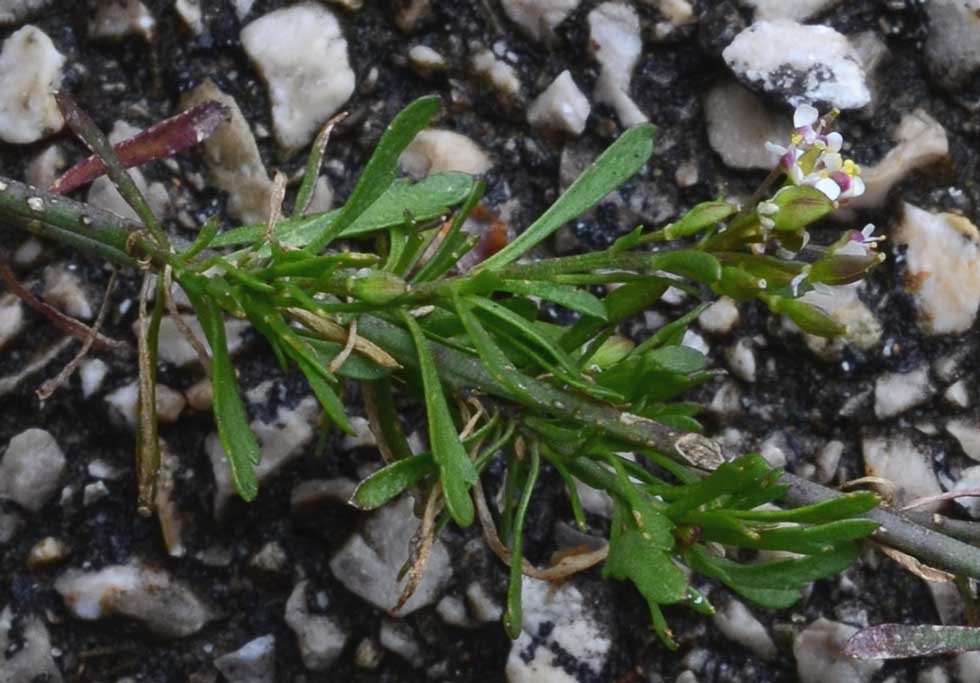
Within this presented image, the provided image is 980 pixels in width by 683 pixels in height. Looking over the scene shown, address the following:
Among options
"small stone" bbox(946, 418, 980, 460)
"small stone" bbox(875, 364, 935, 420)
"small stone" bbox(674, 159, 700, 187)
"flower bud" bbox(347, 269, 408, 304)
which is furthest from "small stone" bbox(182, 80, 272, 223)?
"small stone" bbox(946, 418, 980, 460)

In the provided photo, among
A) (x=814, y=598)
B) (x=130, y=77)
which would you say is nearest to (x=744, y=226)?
(x=814, y=598)

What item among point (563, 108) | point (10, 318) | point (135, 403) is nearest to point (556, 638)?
point (135, 403)

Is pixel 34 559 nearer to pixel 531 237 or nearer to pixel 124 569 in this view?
pixel 124 569

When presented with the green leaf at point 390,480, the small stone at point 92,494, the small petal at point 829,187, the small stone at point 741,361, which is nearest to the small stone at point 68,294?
the small stone at point 92,494

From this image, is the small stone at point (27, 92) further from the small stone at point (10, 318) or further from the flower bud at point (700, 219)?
the flower bud at point (700, 219)

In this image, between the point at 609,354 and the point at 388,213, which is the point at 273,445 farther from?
the point at 609,354
